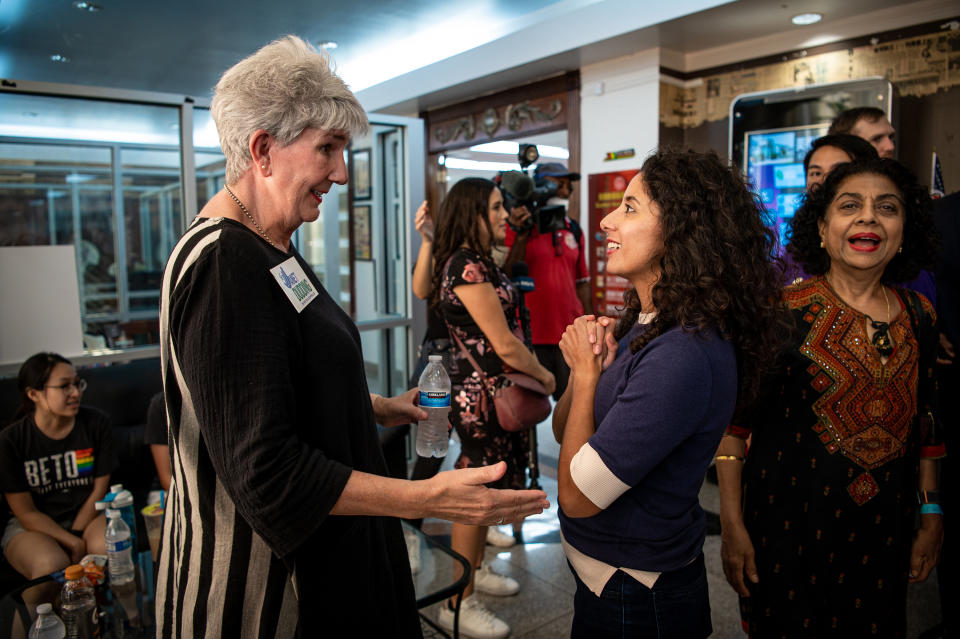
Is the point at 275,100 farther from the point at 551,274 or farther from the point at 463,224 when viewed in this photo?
the point at 551,274

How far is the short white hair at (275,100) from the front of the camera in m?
0.94

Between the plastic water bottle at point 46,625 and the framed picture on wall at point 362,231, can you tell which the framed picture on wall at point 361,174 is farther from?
the plastic water bottle at point 46,625

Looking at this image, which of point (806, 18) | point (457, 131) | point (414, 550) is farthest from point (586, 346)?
point (457, 131)

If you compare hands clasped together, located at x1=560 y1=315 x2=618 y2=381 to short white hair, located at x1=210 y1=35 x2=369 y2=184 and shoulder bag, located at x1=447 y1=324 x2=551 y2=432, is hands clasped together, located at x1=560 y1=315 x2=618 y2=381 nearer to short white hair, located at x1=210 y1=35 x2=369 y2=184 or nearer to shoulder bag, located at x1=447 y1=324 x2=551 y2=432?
short white hair, located at x1=210 y1=35 x2=369 y2=184

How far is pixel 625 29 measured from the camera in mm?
4105

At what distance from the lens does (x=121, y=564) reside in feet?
6.15

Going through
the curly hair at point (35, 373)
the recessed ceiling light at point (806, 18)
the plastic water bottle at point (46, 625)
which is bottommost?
the plastic water bottle at point (46, 625)

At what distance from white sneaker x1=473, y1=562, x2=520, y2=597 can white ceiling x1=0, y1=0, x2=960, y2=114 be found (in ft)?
10.7

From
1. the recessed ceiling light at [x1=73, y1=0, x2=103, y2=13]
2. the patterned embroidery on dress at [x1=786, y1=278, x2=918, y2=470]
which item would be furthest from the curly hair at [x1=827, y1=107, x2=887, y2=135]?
the recessed ceiling light at [x1=73, y1=0, x2=103, y2=13]

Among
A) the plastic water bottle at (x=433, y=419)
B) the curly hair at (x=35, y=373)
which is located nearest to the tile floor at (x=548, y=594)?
the plastic water bottle at (x=433, y=419)

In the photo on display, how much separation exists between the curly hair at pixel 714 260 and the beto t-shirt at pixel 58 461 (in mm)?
2467

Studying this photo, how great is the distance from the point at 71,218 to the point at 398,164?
17.0ft

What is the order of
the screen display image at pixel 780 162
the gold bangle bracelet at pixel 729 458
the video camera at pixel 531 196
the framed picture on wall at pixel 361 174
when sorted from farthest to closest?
the framed picture on wall at pixel 361 174 → the screen display image at pixel 780 162 → the video camera at pixel 531 196 → the gold bangle bracelet at pixel 729 458

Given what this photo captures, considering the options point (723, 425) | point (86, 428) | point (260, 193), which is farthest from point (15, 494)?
point (723, 425)
